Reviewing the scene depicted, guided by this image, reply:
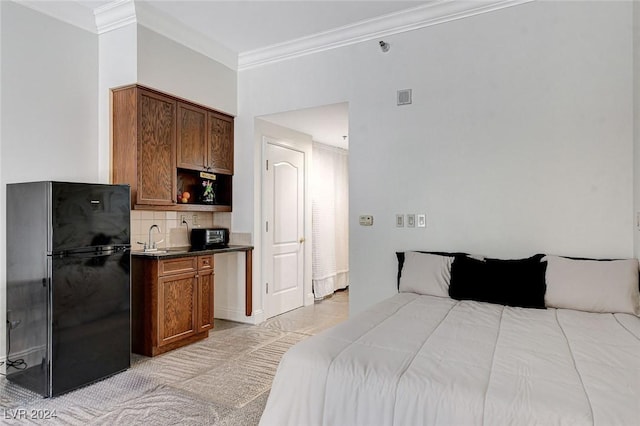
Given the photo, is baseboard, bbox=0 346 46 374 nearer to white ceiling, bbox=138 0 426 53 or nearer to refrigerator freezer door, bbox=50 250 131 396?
refrigerator freezer door, bbox=50 250 131 396

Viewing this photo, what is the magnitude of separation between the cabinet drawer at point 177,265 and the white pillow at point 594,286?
2.96 meters

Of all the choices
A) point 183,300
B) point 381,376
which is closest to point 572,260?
point 381,376

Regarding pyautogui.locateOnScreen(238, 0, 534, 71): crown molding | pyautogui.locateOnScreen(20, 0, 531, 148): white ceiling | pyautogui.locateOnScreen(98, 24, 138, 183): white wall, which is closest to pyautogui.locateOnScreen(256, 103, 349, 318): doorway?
pyautogui.locateOnScreen(20, 0, 531, 148): white ceiling

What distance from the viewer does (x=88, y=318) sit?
114 inches

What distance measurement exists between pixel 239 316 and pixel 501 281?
2.94 metres

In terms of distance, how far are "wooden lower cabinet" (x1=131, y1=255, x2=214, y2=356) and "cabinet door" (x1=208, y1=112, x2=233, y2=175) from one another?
1115 mm

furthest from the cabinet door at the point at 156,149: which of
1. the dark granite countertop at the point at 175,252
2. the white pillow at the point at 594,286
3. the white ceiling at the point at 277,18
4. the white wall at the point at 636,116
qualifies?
the white wall at the point at 636,116

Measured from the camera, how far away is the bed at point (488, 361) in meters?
1.32

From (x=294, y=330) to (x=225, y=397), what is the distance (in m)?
1.63

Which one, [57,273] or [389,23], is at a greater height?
[389,23]

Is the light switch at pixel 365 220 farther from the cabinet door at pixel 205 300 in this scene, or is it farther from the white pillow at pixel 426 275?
the cabinet door at pixel 205 300

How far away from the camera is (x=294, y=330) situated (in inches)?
169

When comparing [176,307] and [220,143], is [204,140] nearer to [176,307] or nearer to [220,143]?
[220,143]

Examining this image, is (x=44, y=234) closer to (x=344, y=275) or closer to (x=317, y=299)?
(x=317, y=299)
